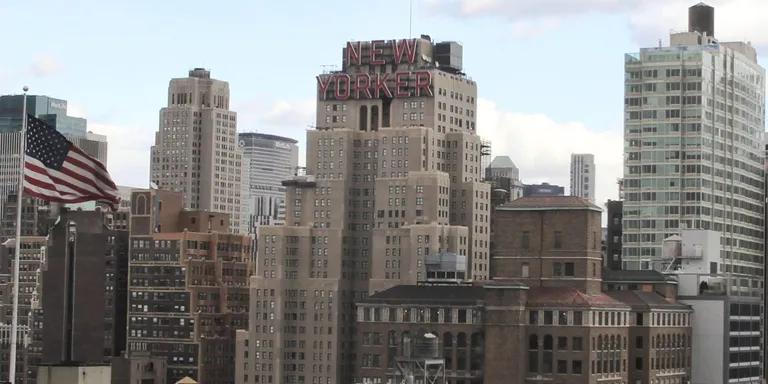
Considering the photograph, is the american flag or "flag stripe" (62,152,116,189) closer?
the american flag

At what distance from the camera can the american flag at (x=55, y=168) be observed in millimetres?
98562

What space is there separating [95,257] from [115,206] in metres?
3.37

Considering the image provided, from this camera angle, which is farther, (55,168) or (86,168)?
(86,168)

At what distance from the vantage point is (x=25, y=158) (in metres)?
98.2

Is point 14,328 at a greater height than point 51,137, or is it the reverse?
point 51,137

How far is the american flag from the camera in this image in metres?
98.6

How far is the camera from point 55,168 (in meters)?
99.4

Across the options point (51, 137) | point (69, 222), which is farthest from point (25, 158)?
point (69, 222)

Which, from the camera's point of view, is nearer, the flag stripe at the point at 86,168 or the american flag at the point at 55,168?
the american flag at the point at 55,168

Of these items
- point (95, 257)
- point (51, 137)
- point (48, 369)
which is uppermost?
point (51, 137)

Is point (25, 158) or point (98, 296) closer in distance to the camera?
point (25, 158)

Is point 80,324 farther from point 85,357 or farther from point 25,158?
point 25,158

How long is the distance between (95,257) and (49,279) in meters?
4.09

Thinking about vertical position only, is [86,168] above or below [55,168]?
above
